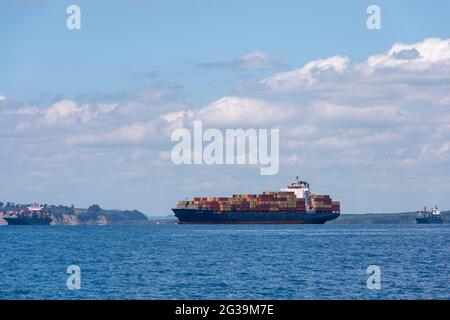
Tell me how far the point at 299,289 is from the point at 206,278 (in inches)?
395

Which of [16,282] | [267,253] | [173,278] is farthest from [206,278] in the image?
[267,253]

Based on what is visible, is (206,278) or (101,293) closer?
(101,293)

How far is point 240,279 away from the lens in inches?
2357

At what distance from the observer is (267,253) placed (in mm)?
91875

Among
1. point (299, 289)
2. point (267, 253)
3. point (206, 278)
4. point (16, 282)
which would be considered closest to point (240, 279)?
point (206, 278)
